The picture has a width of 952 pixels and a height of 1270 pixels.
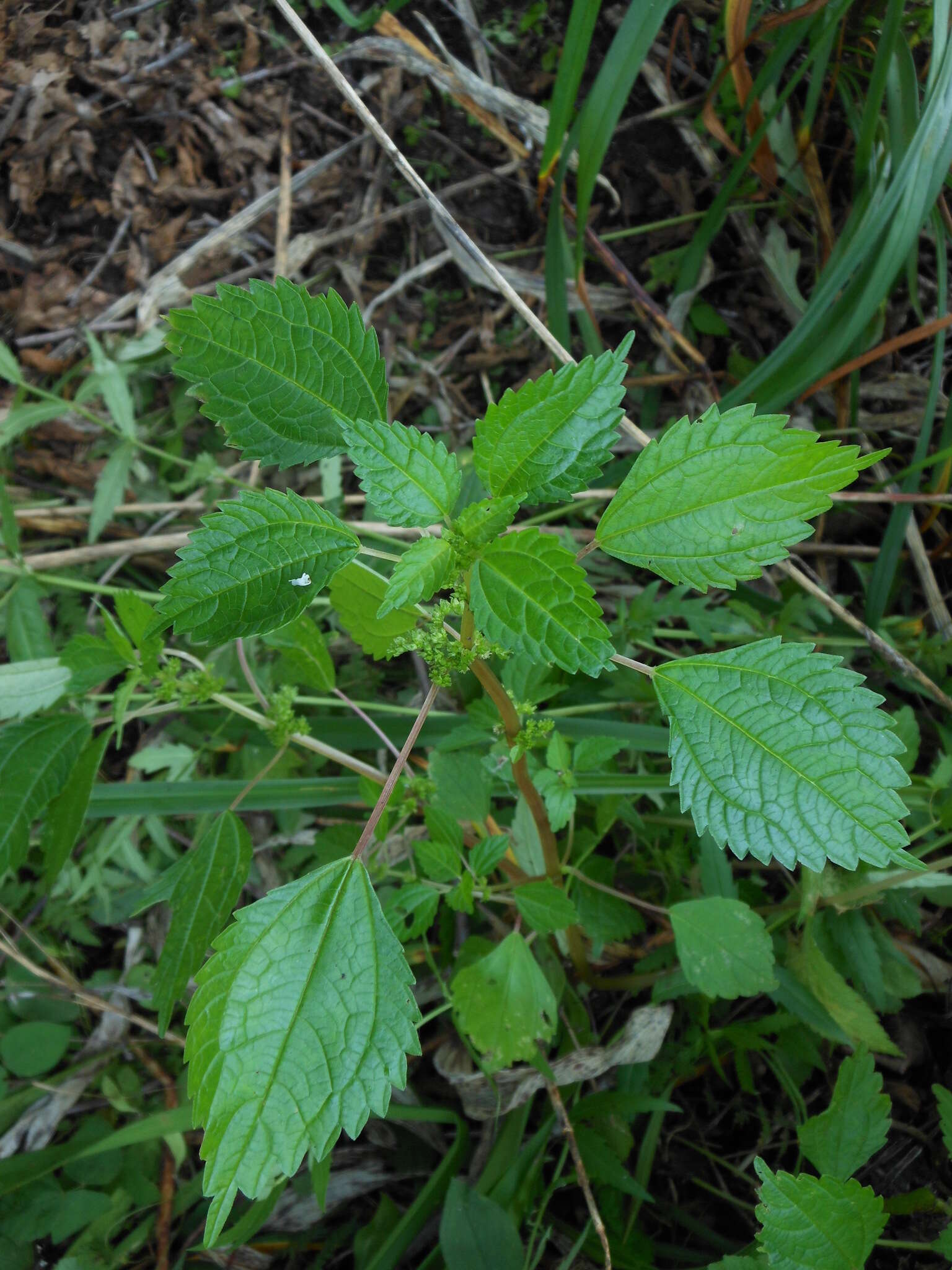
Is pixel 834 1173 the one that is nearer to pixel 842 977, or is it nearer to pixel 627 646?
pixel 842 977

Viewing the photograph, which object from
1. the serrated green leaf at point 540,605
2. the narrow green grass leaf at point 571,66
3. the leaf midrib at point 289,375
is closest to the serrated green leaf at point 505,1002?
the serrated green leaf at point 540,605

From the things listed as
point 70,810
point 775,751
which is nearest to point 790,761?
point 775,751

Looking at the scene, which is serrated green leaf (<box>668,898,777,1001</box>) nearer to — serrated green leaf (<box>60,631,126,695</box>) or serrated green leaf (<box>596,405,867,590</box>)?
serrated green leaf (<box>596,405,867,590</box>)

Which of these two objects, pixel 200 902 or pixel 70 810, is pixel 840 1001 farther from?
pixel 70 810

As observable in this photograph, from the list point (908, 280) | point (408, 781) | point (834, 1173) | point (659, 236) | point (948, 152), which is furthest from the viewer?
point (659, 236)

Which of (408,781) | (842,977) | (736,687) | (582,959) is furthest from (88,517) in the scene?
(842,977)

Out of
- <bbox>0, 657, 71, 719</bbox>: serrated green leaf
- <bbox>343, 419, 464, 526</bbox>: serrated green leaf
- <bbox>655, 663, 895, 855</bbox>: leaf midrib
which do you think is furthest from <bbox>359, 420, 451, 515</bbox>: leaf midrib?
<bbox>0, 657, 71, 719</bbox>: serrated green leaf
